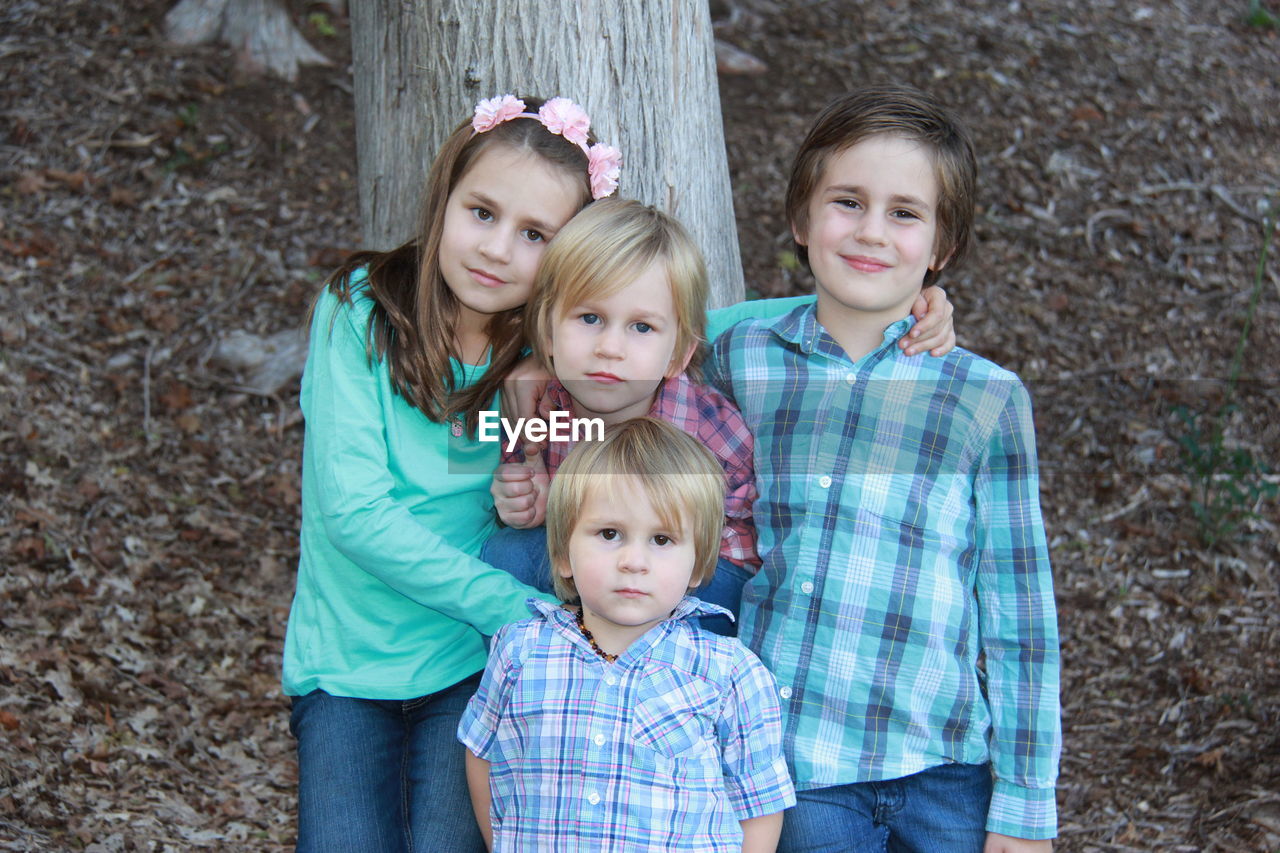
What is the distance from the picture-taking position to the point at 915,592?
8.65 feet

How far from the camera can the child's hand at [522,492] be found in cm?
289

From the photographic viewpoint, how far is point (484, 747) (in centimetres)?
246

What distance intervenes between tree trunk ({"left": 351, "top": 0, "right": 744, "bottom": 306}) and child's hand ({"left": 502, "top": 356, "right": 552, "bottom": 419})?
65 cm

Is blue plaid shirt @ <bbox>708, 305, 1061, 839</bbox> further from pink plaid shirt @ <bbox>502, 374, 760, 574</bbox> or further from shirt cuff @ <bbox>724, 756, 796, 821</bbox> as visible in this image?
shirt cuff @ <bbox>724, 756, 796, 821</bbox>

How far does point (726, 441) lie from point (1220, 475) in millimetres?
3144

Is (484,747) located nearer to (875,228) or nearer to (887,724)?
(887,724)

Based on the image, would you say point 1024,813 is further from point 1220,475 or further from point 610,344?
point 1220,475

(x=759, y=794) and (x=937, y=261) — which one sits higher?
(x=937, y=261)

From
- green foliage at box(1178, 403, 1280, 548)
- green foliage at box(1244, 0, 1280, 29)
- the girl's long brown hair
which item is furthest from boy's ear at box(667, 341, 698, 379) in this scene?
green foliage at box(1244, 0, 1280, 29)

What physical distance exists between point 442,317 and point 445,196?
303 mm

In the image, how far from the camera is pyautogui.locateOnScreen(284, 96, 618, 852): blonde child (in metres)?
2.72

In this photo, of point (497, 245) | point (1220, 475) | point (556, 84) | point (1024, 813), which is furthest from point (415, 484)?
point (1220, 475)

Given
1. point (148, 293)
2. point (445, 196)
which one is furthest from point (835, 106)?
point (148, 293)

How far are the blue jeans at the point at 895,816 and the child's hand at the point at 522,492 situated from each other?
36.8 inches
